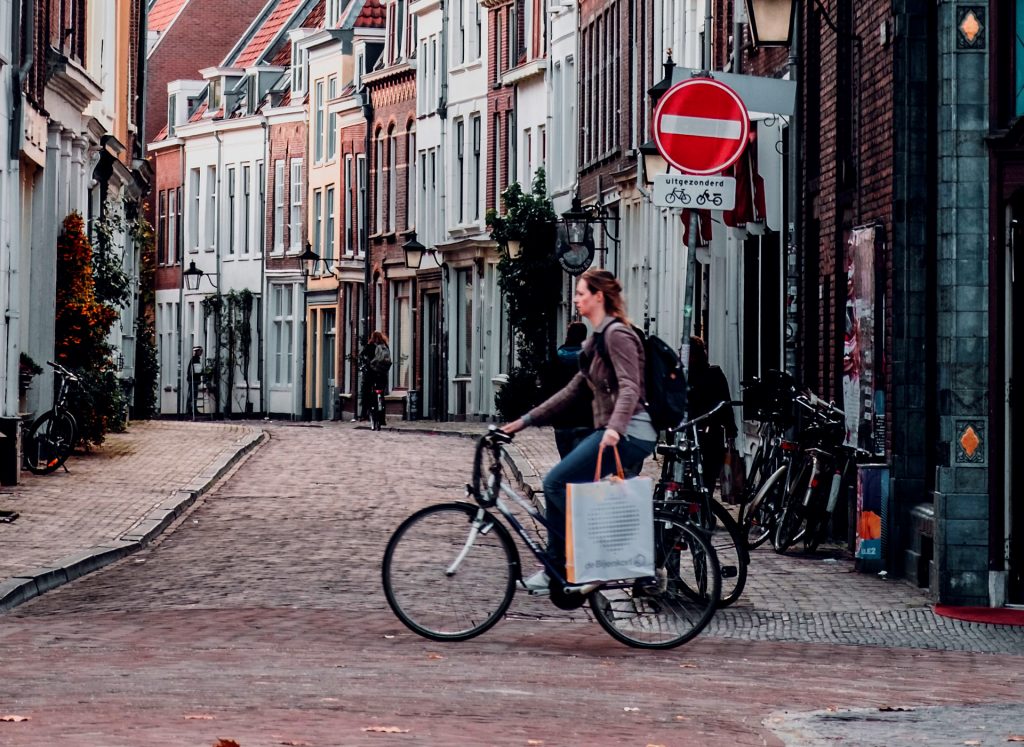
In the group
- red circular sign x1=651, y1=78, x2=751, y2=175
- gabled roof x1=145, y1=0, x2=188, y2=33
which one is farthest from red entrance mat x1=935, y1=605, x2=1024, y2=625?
gabled roof x1=145, y1=0, x2=188, y2=33

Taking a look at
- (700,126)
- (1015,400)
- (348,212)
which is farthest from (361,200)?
(1015,400)

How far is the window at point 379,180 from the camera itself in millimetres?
54219

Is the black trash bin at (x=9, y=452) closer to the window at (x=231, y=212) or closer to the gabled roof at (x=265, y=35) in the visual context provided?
the window at (x=231, y=212)

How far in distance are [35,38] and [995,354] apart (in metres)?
13.8

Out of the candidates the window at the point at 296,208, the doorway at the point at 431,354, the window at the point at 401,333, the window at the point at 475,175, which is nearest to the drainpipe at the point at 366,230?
the window at the point at 401,333

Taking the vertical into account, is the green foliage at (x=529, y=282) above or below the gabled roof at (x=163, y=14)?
below

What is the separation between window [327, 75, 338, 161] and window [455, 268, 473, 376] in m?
10.5

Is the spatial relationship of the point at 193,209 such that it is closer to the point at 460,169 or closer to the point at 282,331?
the point at 282,331

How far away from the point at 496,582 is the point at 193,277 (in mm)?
53201

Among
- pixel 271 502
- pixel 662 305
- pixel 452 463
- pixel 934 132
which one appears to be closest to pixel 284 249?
pixel 662 305

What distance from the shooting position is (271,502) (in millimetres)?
20562

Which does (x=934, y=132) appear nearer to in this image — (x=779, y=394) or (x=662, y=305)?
(x=779, y=394)

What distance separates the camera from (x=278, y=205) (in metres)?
60.9

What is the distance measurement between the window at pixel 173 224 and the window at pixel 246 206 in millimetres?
4057
